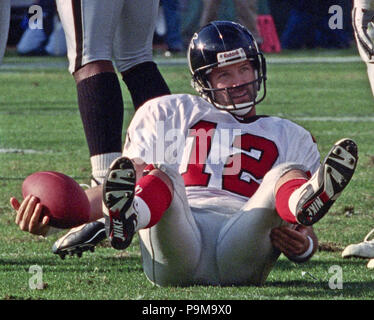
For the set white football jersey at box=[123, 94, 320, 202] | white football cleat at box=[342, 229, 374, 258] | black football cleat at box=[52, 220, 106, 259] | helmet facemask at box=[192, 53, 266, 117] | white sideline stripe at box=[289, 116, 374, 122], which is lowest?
white sideline stripe at box=[289, 116, 374, 122]

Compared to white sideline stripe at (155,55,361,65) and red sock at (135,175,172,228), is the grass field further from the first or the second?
red sock at (135,175,172,228)

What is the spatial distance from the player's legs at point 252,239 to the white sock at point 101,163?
0.58 m

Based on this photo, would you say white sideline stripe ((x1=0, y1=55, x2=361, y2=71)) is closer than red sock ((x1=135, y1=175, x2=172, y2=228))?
No

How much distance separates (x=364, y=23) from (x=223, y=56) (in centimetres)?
86

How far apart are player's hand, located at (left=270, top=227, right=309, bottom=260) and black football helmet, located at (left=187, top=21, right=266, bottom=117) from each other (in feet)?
1.79

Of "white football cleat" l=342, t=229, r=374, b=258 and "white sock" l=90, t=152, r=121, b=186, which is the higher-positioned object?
"white sock" l=90, t=152, r=121, b=186

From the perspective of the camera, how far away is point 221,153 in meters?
3.84

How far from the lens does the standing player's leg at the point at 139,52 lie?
4355mm

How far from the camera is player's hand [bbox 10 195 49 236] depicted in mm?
3365

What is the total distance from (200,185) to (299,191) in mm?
549

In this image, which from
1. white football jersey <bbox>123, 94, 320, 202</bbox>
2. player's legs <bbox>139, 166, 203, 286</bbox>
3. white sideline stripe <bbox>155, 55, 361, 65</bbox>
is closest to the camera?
player's legs <bbox>139, 166, 203, 286</bbox>
